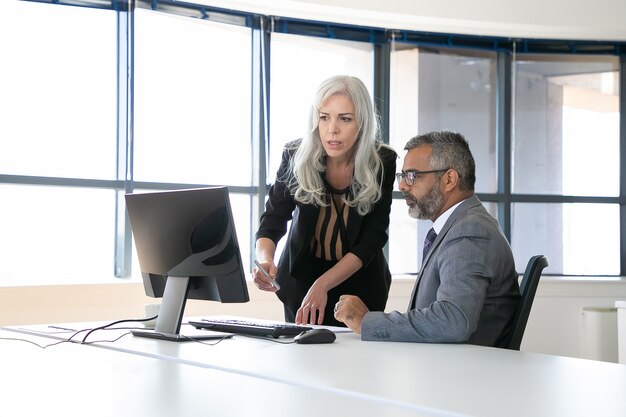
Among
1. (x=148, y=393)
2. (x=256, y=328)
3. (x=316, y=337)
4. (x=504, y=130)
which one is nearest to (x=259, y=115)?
(x=504, y=130)

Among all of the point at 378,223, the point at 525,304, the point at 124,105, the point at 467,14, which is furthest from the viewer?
the point at 467,14

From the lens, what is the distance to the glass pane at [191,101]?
5133 mm

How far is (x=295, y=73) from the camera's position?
5.66 meters

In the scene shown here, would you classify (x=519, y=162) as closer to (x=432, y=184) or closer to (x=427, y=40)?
(x=427, y=40)

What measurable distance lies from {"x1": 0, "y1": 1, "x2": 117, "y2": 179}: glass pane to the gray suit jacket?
2983 millimetres

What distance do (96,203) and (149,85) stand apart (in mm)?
820

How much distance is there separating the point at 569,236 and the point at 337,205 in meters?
3.75

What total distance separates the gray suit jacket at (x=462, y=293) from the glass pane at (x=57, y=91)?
9.79 feet

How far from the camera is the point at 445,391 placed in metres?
1.61

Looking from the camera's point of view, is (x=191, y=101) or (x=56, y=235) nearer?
(x=56, y=235)

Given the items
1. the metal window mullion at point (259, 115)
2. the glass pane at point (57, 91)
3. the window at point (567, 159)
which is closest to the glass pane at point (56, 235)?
the glass pane at point (57, 91)

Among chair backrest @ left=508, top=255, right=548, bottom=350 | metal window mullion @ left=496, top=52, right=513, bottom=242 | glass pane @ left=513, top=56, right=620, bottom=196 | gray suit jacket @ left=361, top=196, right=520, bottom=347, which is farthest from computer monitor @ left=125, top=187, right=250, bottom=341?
glass pane @ left=513, top=56, right=620, bottom=196

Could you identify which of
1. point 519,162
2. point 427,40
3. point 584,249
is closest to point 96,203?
point 427,40

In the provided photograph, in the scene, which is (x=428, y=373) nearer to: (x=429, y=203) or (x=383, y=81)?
(x=429, y=203)
